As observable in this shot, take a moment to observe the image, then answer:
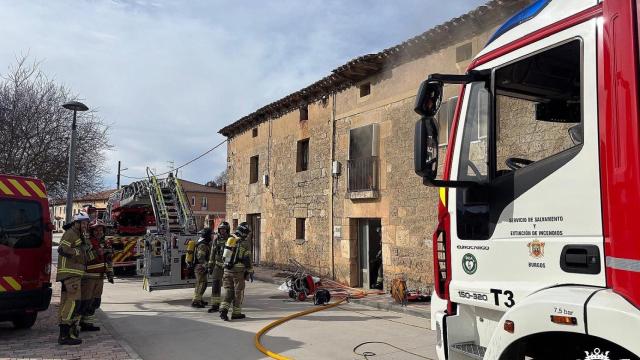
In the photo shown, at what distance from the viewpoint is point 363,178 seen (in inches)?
465

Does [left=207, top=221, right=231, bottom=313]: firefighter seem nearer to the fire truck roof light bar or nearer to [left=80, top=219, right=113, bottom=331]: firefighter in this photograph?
[left=80, top=219, right=113, bottom=331]: firefighter

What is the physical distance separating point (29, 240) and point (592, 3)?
23.5 feet

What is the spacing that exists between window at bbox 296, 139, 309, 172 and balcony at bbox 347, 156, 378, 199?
2979 millimetres

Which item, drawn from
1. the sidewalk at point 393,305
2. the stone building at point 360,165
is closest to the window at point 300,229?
the stone building at point 360,165

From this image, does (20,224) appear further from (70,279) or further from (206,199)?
(206,199)

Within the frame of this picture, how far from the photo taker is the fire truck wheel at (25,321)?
6.94 metres

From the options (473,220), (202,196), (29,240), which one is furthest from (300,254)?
(202,196)

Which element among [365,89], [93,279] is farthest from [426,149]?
[365,89]

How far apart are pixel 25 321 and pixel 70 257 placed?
156cm

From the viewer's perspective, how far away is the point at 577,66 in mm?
2477

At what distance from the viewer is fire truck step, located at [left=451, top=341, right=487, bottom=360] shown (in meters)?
2.91

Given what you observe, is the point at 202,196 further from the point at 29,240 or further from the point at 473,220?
the point at 473,220

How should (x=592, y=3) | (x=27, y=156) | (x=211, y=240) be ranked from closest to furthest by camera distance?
(x=592, y=3) → (x=211, y=240) → (x=27, y=156)

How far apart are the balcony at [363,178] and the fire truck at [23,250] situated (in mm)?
6915
